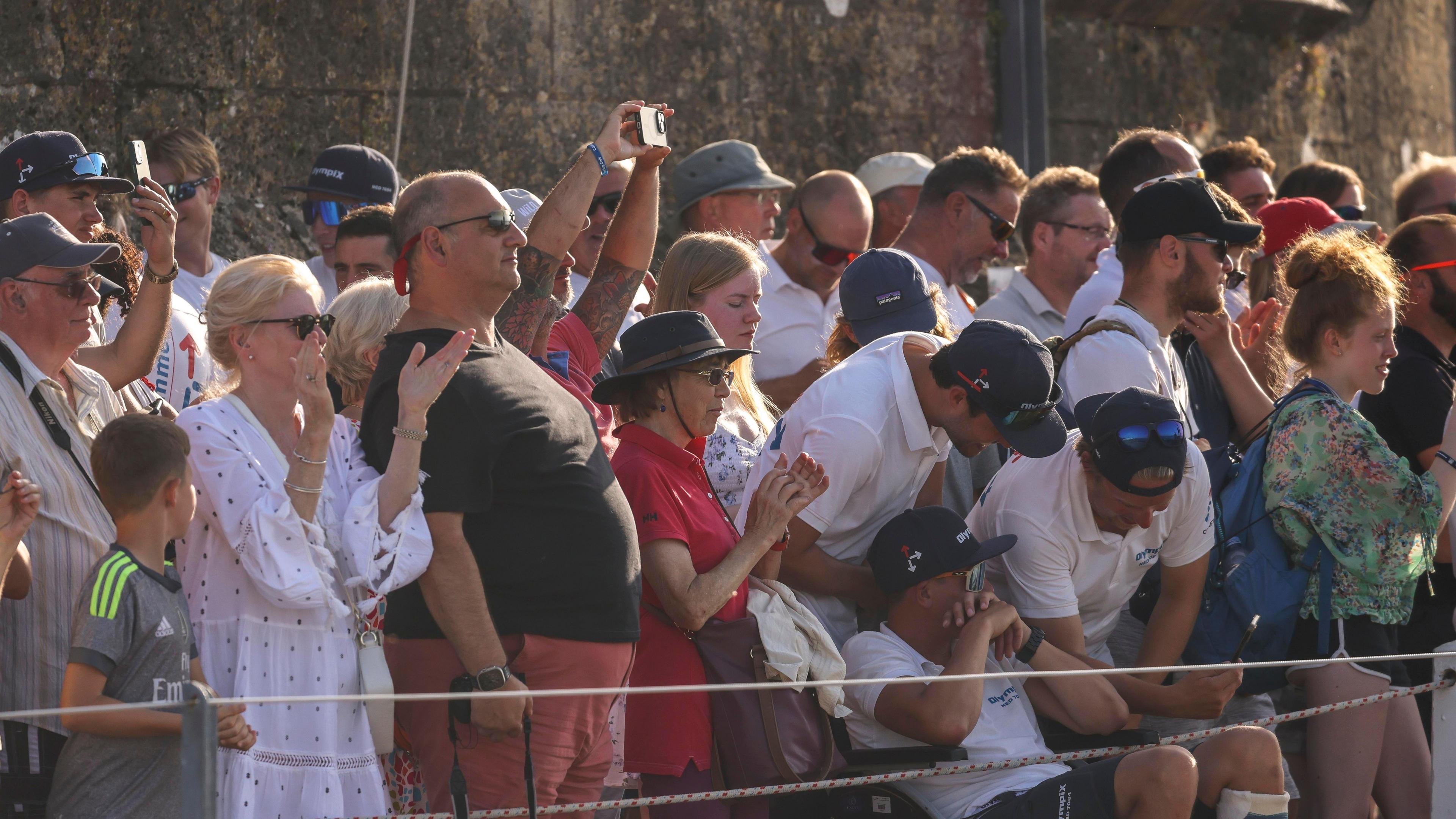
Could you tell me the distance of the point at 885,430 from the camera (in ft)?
12.6

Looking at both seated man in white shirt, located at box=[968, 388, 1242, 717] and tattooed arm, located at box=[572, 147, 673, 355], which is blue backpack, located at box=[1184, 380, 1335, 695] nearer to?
seated man in white shirt, located at box=[968, 388, 1242, 717]

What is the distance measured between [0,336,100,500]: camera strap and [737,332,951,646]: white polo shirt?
156 centimetres

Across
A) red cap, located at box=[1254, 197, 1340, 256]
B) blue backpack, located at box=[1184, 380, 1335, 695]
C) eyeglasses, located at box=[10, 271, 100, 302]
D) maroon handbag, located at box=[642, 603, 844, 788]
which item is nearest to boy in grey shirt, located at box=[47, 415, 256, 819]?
eyeglasses, located at box=[10, 271, 100, 302]

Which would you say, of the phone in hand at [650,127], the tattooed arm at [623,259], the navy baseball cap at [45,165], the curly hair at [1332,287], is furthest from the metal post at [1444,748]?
the navy baseball cap at [45,165]

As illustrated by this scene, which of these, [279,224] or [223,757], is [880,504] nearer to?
[223,757]

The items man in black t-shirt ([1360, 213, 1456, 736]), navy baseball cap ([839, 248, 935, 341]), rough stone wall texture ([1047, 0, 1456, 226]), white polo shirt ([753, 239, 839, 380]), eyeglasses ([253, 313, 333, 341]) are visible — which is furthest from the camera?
rough stone wall texture ([1047, 0, 1456, 226])

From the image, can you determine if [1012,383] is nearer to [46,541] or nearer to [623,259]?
[623,259]

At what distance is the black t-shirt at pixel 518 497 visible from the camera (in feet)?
10.3

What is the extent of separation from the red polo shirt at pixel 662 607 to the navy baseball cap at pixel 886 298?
37.9 inches

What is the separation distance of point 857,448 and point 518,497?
969mm

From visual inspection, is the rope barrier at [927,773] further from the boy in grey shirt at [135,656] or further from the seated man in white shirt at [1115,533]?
the boy in grey shirt at [135,656]

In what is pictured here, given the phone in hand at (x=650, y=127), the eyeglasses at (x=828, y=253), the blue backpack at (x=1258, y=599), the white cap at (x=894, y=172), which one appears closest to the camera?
the phone in hand at (x=650, y=127)

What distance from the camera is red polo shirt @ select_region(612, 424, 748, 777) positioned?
11.4ft

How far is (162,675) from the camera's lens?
2857 millimetres
